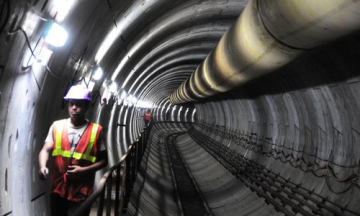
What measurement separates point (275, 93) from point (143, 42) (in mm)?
3344

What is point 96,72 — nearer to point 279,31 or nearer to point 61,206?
point 61,206

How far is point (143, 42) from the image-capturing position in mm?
8336

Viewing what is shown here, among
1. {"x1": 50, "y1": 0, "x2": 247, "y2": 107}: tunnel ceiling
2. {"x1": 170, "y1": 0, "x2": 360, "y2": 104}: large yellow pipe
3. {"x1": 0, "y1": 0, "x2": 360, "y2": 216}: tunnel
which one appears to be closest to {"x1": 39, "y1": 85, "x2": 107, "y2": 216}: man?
{"x1": 0, "y1": 0, "x2": 360, "y2": 216}: tunnel

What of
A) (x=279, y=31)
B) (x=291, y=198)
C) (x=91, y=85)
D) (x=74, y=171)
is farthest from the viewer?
(x=91, y=85)

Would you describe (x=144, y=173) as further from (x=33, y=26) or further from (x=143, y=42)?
(x=33, y=26)

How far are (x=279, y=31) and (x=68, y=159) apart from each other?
2.53 metres

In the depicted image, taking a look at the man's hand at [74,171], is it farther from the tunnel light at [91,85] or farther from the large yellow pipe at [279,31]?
the tunnel light at [91,85]

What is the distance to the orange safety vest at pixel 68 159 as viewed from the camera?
12.0 ft

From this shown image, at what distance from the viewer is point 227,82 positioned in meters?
6.51

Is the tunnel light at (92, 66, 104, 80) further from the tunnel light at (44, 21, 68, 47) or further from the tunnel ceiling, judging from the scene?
the tunnel light at (44, 21, 68, 47)

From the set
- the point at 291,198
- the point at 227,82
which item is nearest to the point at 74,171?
the point at 227,82

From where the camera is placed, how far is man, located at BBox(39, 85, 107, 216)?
366 cm

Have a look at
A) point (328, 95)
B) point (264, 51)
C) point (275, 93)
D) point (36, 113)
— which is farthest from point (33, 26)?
point (275, 93)

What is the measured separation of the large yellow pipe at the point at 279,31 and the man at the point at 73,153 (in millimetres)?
1992
